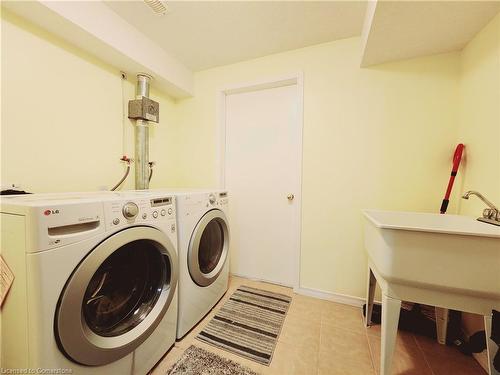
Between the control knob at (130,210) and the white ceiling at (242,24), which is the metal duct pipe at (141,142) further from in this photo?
the control knob at (130,210)

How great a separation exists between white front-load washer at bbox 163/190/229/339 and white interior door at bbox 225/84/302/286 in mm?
433

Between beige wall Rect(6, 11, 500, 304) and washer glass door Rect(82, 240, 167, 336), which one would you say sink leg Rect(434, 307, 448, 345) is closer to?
beige wall Rect(6, 11, 500, 304)

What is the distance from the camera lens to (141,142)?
1666mm

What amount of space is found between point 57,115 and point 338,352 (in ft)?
7.44

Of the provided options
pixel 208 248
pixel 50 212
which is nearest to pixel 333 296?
pixel 208 248

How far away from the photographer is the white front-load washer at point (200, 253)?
115 cm

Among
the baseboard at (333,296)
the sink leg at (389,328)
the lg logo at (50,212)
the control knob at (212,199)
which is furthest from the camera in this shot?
the baseboard at (333,296)

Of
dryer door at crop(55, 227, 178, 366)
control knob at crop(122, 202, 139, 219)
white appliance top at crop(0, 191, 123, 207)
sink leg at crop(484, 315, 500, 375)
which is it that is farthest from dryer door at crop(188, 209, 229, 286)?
sink leg at crop(484, 315, 500, 375)

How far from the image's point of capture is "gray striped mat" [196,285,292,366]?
1157 millimetres

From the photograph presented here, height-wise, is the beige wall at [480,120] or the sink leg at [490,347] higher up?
the beige wall at [480,120]

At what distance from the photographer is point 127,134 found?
5.44 feet

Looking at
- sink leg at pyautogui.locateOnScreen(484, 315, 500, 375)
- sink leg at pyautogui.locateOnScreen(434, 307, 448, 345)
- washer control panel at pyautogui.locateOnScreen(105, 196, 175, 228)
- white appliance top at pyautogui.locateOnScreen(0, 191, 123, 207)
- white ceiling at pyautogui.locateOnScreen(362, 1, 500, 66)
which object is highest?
white ceiling at pyautogui.locateOnScreen(362, 1, 500, 66)

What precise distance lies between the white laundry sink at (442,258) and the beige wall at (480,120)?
380mm

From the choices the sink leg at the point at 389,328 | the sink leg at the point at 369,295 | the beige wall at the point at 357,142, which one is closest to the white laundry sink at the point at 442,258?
the sink leg at the point at 389,328
